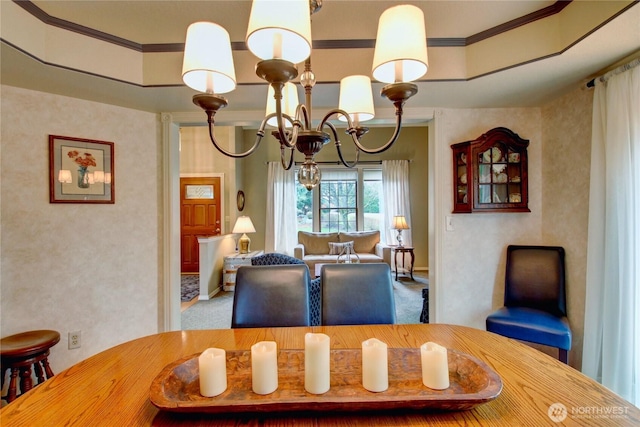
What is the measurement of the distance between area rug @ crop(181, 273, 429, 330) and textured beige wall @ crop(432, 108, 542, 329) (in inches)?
37.9

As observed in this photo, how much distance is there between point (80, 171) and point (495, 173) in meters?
3.27

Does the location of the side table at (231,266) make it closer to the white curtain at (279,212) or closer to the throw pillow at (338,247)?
the white curtain at (279,212)

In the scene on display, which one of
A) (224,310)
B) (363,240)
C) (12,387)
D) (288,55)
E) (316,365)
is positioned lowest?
(224,310)

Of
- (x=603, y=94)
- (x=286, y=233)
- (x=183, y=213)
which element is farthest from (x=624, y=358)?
(x=183, y=213)

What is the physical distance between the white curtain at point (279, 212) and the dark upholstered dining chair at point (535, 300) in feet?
13.4

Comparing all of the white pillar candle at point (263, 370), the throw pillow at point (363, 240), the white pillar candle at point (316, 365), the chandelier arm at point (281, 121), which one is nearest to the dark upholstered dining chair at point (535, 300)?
the white pillar candle at point (316, 365)

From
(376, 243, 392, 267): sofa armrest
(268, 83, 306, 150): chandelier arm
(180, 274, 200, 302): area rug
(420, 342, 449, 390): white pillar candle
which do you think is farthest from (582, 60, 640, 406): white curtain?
(180, 274, 200, 302): area rug

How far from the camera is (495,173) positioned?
235cm

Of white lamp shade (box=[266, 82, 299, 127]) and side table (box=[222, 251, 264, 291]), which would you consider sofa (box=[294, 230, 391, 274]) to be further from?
white lamp shade (box=[266, 82, 299, 127])

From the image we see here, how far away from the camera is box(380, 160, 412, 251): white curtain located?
230 inches

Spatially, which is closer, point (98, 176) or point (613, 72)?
point (613, 72)

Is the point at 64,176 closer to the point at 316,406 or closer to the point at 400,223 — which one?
the point at 316,406

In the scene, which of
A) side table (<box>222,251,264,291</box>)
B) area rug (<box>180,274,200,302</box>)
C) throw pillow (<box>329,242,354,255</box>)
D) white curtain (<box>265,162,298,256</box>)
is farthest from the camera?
white curtain (<box>265,162,298,256</box>)

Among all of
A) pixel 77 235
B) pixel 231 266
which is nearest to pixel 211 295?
pixel 231 266
